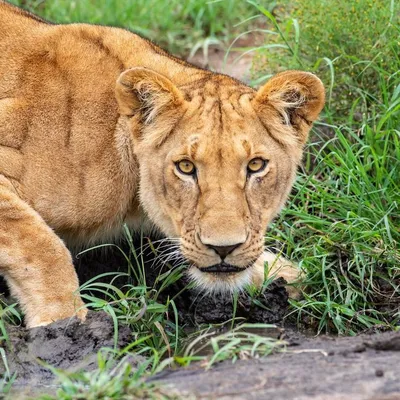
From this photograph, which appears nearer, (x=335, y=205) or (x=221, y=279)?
(x=221, y=279)

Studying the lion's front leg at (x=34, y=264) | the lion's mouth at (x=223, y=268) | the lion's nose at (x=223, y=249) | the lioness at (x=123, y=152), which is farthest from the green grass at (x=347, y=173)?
the lion's front leg at (x=34, y=264)

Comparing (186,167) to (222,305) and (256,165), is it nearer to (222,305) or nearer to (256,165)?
(256,165)

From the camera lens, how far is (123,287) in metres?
5.82

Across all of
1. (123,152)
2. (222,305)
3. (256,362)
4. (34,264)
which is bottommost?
(222,305)

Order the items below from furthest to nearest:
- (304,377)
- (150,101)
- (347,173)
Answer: (347,173)
(150,101)
(304,377)

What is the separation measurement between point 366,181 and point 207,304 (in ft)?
4.39

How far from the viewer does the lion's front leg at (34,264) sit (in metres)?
5.24

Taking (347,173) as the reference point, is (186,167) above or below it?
above

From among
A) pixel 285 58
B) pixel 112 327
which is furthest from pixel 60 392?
pixel 285 58

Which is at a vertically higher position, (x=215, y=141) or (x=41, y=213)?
(x=215, y=141)

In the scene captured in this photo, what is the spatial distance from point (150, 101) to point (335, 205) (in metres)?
1.58

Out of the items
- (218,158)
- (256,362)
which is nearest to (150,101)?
(218,158)

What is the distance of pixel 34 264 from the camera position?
530cm

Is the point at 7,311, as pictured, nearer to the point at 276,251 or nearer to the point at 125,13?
the point at 276,251
